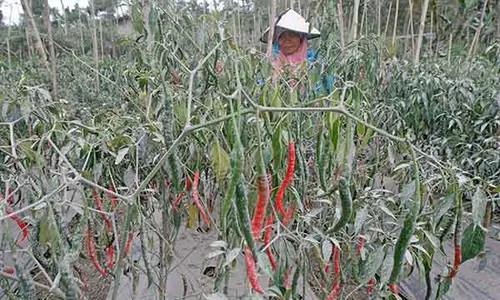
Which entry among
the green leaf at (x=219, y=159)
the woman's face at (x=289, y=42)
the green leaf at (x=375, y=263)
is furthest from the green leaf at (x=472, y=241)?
the woman's face at (x=289, y=42)

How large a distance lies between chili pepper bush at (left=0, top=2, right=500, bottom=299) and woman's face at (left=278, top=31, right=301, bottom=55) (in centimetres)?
23

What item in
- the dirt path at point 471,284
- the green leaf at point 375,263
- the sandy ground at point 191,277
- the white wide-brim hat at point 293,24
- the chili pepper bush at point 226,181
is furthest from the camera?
the white wide-brim hat at point 293,24

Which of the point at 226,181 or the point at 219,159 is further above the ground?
the point at 219,159

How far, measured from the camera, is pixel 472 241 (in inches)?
29.3

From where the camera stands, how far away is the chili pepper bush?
2.19 feet

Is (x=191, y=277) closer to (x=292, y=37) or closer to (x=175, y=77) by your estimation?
(x=175, y=77)

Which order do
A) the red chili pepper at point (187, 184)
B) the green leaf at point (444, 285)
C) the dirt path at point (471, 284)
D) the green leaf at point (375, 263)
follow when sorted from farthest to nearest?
1. the dirt path at point (471, 284)
2. the red chili pepper at point (187, 184)
3. the green leaf at point (444, 285)
4. the green leaf at point (375, 263)

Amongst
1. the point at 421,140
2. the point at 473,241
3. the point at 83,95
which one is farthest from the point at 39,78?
the point at 473,241

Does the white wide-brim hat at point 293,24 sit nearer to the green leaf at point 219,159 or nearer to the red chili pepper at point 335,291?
the red chili pepper at point 335,291

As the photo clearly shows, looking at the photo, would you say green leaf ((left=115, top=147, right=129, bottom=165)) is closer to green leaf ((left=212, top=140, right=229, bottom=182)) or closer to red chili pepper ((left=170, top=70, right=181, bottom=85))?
green leaf ((left=212, top=140, right=229, bottom=182))

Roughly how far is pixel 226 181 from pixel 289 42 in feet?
3.66

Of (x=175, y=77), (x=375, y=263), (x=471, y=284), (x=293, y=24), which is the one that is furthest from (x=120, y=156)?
(x=471, y=284)

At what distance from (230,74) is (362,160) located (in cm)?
79

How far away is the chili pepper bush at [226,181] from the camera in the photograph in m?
0.67
